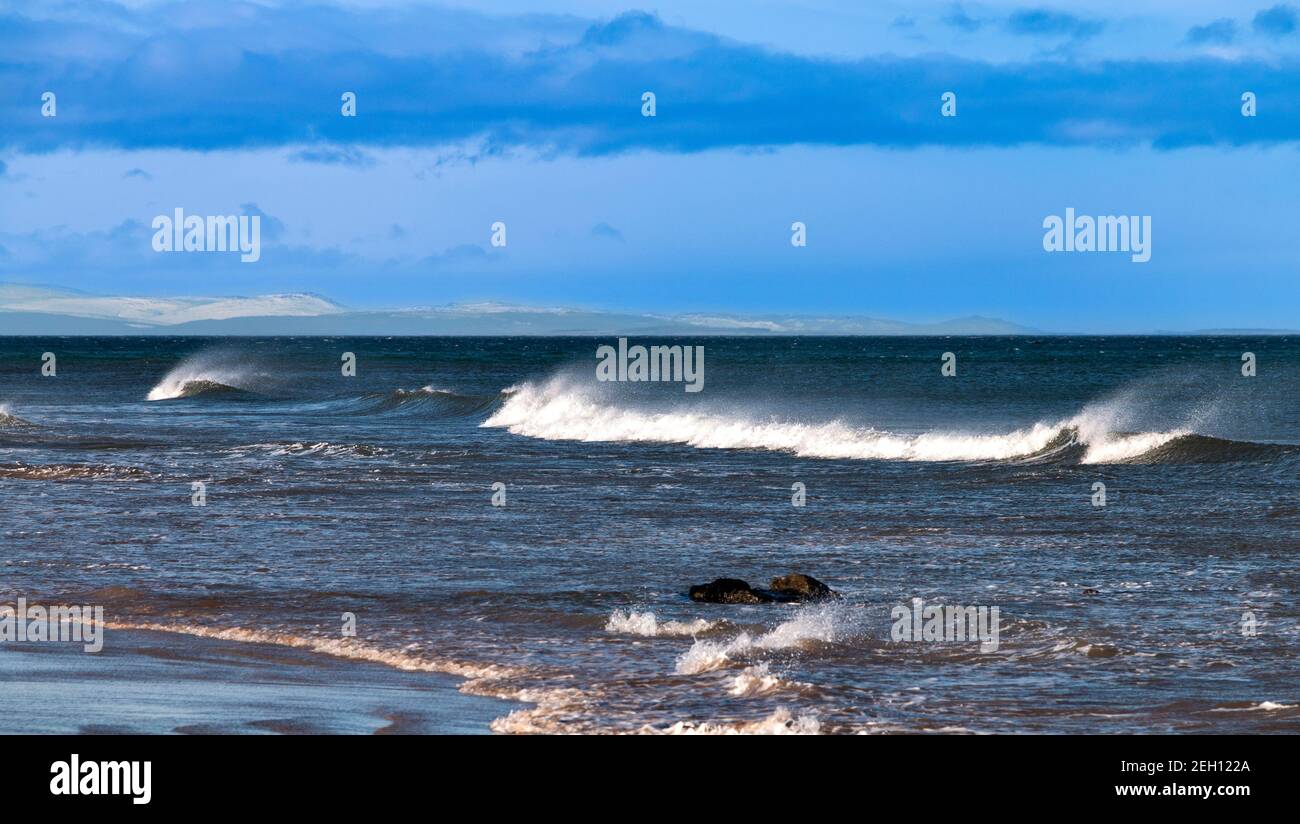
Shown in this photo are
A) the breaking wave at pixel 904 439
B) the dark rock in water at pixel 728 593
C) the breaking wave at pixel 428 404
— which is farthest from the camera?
the breaking wave at pixel 428 404

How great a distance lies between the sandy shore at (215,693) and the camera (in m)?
9.35

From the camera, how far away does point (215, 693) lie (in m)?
10.4

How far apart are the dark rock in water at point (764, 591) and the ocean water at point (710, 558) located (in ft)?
0.96

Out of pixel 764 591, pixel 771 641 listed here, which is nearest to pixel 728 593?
pixel 764 591

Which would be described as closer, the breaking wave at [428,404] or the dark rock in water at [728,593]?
the dark rock in water at [728,593]

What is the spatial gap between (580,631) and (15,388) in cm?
6571

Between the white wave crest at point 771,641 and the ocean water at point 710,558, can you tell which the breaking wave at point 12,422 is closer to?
the ocean water at point 710,558

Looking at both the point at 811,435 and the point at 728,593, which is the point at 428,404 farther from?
the point at 728,593

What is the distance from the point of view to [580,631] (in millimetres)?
12750

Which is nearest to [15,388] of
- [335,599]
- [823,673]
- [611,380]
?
[611,380]

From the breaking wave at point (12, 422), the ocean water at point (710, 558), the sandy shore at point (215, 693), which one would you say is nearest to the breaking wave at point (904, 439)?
the ocean water at point (710, 558)
